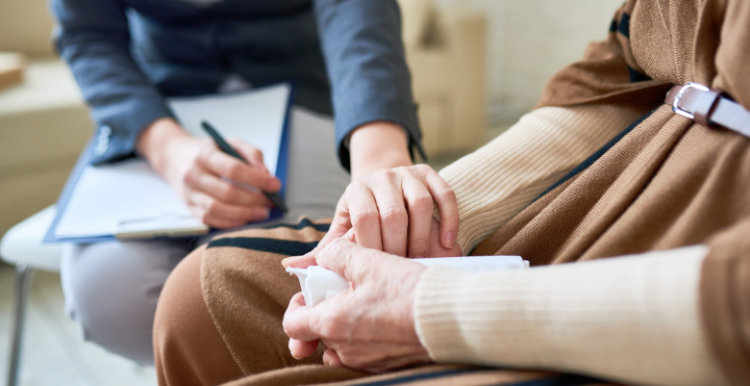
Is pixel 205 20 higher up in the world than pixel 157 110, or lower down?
higher up

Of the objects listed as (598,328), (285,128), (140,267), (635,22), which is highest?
(635,22)

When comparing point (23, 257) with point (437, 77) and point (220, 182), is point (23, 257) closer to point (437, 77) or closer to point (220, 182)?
point (220, 182)

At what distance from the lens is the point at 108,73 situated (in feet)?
2.82

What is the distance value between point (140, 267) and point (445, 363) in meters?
0.46

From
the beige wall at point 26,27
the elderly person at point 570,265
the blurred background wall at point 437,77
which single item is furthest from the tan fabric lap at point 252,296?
the beige wall at point 26,27

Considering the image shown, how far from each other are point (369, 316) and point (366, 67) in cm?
43

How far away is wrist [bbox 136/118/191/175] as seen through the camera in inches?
29.8

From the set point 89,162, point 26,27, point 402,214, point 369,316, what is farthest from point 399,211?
point 26,27

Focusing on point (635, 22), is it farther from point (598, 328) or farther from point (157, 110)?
point (157, 110)

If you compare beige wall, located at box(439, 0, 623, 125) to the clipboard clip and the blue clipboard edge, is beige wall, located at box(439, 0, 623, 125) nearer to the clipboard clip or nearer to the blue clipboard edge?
the blue clipboard edge

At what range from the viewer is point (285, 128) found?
82 centimetres

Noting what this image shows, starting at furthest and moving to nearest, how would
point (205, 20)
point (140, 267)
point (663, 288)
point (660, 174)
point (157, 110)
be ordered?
point (205, 20), point (157, 110), point (140, 267), point (660, 174), point (663, 288)

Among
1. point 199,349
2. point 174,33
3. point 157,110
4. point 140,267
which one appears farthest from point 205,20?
point 199,349

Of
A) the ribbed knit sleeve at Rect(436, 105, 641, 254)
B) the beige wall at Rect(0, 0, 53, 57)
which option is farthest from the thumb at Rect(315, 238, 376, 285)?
the beige wall at Rect(0, 0, 53, 57)
